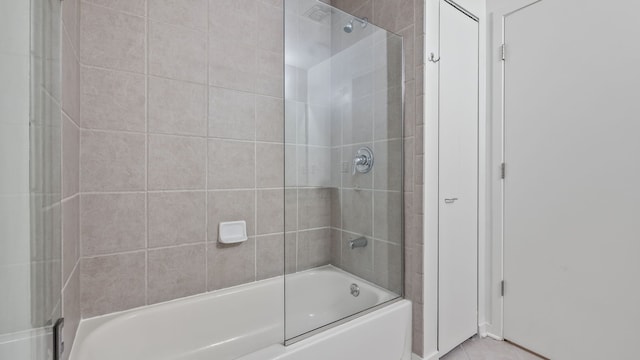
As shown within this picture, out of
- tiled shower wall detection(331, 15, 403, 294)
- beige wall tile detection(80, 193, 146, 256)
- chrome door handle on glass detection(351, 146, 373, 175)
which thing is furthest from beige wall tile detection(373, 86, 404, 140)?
beige wall tile detection(80, 193, 146, 256)

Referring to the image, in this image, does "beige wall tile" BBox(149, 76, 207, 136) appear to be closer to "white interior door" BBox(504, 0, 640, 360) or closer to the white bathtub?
the white bathtub

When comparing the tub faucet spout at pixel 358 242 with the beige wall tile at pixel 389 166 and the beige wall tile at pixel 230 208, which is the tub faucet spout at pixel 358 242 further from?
the beige wall tile at pixel 230 208

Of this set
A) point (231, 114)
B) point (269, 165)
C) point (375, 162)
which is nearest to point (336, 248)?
point (375, 162)

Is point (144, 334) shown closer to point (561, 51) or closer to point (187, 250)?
point (187, 250)

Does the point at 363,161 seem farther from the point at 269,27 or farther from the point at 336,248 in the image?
the point at 269,27

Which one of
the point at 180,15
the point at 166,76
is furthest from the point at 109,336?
the point at 180,15

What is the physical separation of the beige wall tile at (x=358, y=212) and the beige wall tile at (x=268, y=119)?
0.65 m

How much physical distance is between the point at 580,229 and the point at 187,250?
86.2 inches

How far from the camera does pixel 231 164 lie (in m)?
1.62

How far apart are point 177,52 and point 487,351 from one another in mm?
2584

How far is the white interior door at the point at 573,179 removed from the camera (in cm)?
130

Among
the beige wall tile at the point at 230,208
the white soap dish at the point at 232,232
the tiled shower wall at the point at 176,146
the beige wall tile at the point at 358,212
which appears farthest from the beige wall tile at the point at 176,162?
the beige wall tile at the point at 358,212

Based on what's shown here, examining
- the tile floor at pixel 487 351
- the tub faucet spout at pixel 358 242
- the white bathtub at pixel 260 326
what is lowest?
the tile floor at pixel 487 351

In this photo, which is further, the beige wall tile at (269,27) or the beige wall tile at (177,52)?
the beige wall tile at (269,27)
